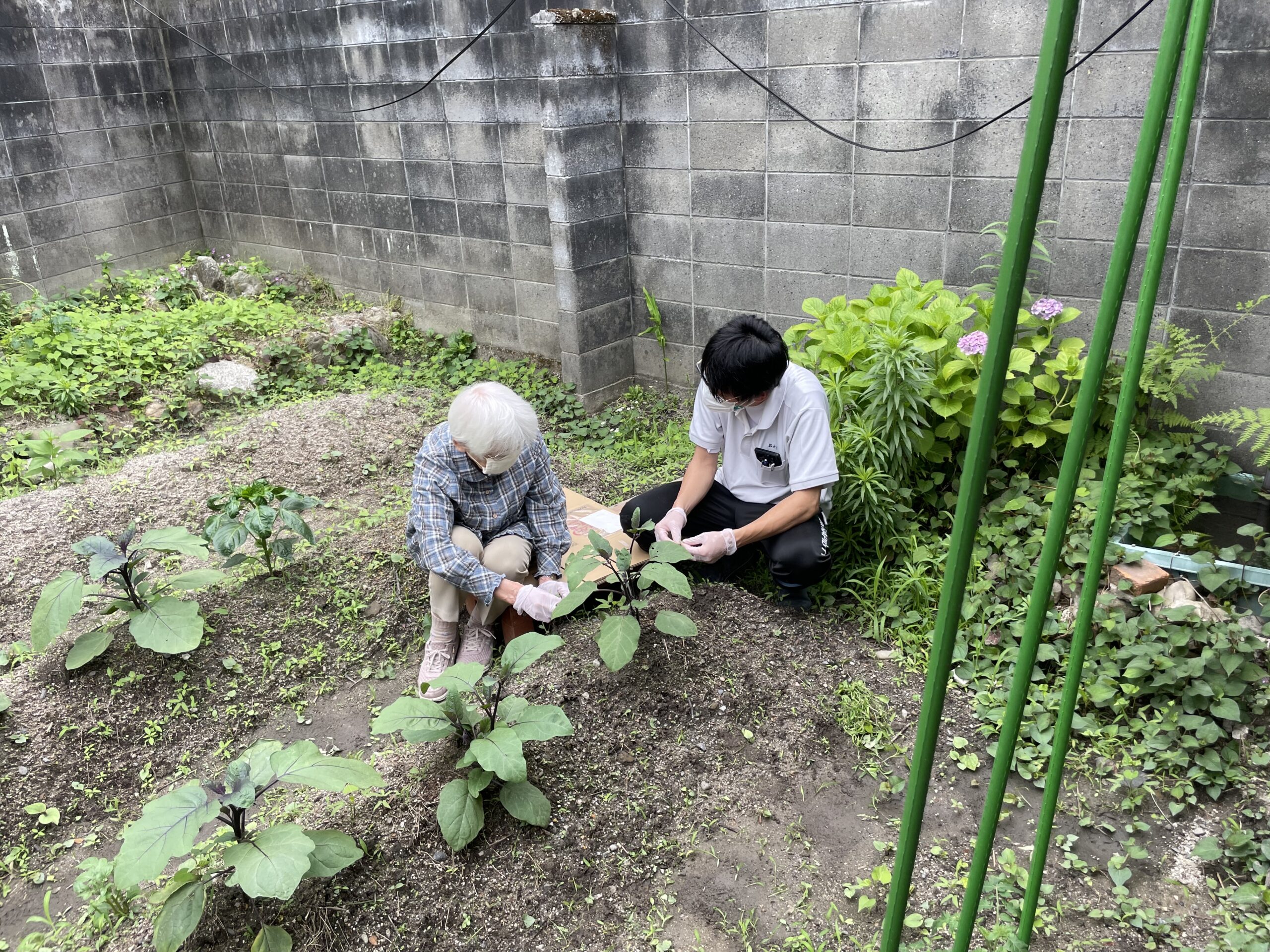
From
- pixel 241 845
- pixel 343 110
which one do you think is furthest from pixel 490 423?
pixel 343 110

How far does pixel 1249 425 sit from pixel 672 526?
2229 mm

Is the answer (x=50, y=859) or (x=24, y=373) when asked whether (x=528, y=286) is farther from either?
(x=50, y=859)

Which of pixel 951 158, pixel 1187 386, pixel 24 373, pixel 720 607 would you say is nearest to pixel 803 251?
pixel 951 158

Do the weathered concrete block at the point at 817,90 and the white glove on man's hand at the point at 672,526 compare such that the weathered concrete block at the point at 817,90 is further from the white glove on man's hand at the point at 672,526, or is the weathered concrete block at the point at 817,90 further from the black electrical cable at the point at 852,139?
the white glove on man's hand at the point at 672,526

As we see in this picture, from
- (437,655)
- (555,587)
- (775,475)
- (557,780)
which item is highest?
(775,475)

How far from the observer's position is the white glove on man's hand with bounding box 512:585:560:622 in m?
2.86

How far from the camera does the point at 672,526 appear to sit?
10.4 feet

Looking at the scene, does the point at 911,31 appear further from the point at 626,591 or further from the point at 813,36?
the point at 626,591

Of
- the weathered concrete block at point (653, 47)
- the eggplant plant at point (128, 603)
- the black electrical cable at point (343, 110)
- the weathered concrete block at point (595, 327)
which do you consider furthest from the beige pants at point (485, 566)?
the black electrical cable at point (343, 110)

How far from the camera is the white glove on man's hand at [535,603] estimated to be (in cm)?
286

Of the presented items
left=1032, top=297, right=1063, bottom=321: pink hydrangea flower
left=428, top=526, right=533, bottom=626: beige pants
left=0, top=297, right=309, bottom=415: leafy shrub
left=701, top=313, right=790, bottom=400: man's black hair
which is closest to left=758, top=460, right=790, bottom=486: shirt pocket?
left=701, top=313, right=790, bottom=400: man's black hair

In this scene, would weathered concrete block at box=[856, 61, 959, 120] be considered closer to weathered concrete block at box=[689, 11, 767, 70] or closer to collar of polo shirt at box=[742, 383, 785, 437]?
weathered concrete block at box=[689, 11, 767, 70]

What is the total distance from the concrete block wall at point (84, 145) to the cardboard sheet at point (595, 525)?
4996 millimetres

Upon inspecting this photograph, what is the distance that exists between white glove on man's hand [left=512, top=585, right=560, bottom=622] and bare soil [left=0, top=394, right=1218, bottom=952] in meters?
0.15
